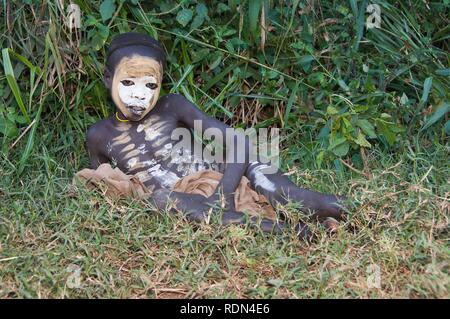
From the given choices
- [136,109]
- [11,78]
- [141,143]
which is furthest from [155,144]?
[11,78]

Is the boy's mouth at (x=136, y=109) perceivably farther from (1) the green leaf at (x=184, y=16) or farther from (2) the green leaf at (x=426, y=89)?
(2) the green leaf at (x=426, y=89)

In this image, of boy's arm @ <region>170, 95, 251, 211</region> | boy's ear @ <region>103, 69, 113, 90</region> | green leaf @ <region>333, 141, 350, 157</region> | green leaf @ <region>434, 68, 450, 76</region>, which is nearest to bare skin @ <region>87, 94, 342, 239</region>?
boy's arm @ <region>170, 95, 251, 211</region>

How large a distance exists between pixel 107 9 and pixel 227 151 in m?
0.85

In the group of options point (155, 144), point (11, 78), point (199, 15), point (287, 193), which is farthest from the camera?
point (199, 15)

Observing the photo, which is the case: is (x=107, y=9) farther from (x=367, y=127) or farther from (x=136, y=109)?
(x=367, y=127)

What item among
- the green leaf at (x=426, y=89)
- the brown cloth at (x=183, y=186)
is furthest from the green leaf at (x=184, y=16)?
the green leaf at (x=426, y=89)

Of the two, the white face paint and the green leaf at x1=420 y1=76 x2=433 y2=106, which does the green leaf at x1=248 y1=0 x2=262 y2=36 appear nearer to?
the white face paint

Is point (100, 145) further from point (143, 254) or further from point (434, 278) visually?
point (434, 278)

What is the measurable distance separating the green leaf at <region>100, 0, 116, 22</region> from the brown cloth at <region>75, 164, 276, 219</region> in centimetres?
70

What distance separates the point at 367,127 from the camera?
3324mm

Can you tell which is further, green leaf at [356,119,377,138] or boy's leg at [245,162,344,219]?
green leaf at [356,119,377,138]

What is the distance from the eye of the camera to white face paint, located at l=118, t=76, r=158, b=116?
3.20 m
